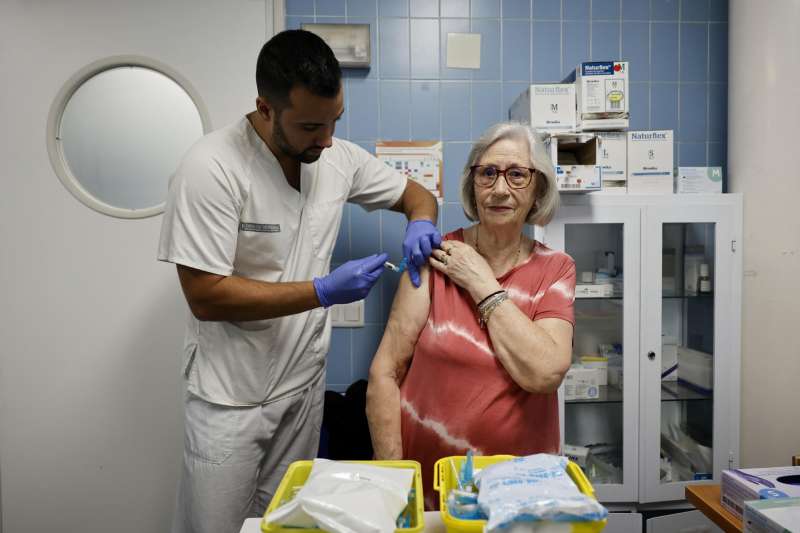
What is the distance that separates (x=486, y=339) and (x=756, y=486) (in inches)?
25.1

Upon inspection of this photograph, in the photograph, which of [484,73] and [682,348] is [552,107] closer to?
[484,73]

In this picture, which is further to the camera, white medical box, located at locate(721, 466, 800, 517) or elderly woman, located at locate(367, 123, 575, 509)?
elderly woman, located at locate(367, 123, 575, 509)

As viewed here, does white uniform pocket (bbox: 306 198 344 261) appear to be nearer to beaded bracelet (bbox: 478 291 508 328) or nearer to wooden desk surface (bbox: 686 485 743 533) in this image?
beaded bracelet (bbox: 478 291 508 328)

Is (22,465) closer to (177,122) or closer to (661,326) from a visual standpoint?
(177,122)

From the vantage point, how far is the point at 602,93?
66.9 inches

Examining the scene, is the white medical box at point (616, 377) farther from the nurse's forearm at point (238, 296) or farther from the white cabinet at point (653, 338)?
the nurse's forearm at point (238, 296)

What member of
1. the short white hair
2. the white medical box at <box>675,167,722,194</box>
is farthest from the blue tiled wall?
the short white hair

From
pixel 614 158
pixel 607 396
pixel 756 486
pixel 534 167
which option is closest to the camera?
pixel 756 486

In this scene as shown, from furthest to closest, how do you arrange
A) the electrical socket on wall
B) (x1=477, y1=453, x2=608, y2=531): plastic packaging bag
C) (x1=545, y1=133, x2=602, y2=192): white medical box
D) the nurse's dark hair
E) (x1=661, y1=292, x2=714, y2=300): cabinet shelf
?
the electrical socket on wall
(x1=661, y1=292, x2=714, y2=300): cabinet shelf
(x1=545, y1=133, x2=602, y2=192): white medical box
the nurse's dark hair
(x1=477, y1=453, x2=608, y2=531): plastic packaging bag

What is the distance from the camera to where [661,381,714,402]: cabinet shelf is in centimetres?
193

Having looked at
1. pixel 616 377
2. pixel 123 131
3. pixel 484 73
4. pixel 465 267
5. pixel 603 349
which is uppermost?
pixel 484 73

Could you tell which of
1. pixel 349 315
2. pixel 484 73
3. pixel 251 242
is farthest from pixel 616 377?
pixel 251 242

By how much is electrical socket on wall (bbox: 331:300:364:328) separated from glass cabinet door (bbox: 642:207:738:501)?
109 centimetres

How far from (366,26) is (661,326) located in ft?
5.38
